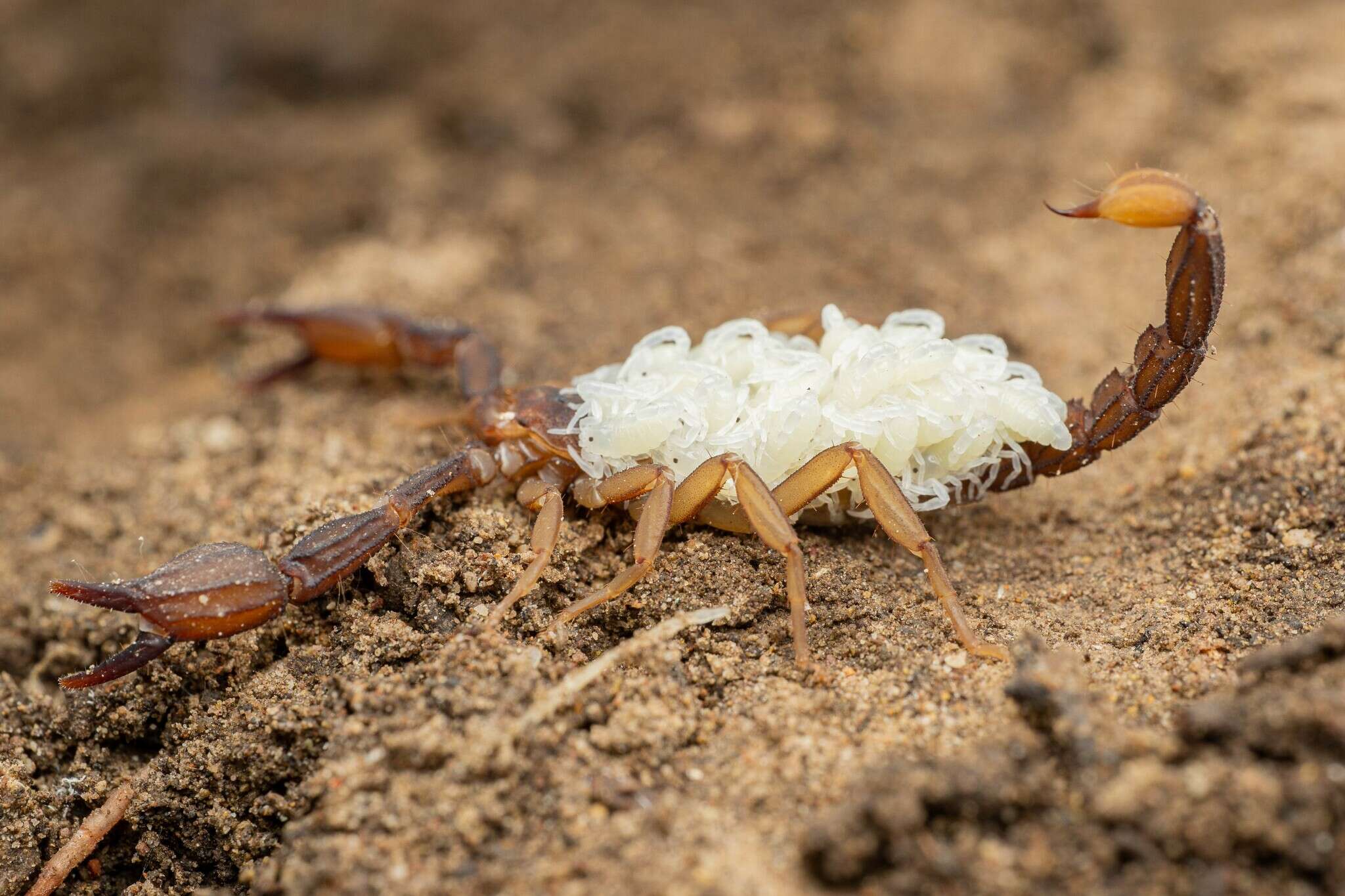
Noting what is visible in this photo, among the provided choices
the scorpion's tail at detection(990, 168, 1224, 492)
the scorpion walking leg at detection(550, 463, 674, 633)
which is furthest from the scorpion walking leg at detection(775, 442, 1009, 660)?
the scorpion's tail at detection(990, 168, 1224, 492)

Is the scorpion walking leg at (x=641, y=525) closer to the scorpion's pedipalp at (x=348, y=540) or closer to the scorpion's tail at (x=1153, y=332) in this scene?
the scorpion's pedipalp at (x=348, y=540)

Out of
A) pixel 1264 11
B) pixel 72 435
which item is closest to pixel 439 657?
pixel 72 435

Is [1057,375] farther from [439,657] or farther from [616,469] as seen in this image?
[439,657]

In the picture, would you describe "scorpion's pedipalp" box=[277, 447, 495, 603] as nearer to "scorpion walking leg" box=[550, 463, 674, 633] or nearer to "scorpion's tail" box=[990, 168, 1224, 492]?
"scorpion walking leg" box=[550, 463, 674, 633]

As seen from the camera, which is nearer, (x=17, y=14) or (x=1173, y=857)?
(x=1173, y=857)

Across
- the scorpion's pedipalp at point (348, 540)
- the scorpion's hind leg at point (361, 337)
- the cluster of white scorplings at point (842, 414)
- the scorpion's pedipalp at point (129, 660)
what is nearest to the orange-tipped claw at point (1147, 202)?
the cluster of white scorplings at point (842, 414)

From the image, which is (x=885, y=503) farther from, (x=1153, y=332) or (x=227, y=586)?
(x=227, y=586)
